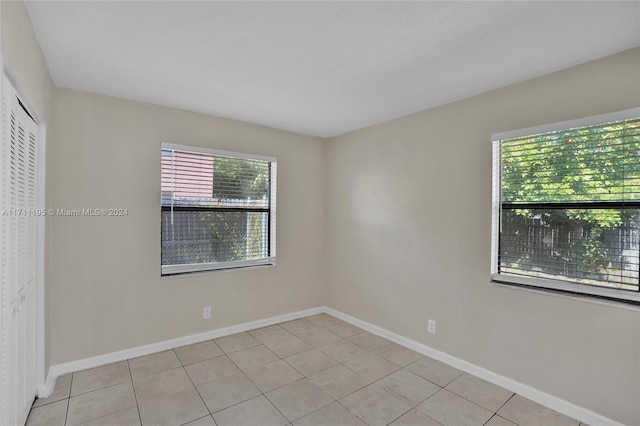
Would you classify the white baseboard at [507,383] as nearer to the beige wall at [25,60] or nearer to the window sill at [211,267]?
the window sill at [211,267]

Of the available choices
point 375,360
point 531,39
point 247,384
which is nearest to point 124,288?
point 247,384

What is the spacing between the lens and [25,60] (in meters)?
1.67

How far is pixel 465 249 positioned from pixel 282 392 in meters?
1.90

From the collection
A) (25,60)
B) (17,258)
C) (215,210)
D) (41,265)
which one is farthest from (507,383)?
(25,60)

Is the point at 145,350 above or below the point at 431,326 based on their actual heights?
below

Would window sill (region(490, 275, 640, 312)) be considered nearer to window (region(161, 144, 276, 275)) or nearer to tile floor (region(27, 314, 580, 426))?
tile floor (region(27, 314, 580, 426))

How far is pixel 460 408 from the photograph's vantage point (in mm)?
2225

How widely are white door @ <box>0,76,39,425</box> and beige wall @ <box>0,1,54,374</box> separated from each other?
7 centimetres

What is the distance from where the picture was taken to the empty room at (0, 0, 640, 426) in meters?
1.78

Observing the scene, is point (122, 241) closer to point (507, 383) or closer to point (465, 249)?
point (465, 249)

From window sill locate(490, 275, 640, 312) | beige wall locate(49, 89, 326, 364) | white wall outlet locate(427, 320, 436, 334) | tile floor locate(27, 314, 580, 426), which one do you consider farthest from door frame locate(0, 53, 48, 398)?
window sill locate(490, 275, 640, 312)

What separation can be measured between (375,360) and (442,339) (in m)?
0.64

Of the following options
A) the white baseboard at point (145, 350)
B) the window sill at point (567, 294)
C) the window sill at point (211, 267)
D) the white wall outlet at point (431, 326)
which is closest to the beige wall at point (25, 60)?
the white baseboard at point (145, 350)

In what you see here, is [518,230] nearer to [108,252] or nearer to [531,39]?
[531,39]
